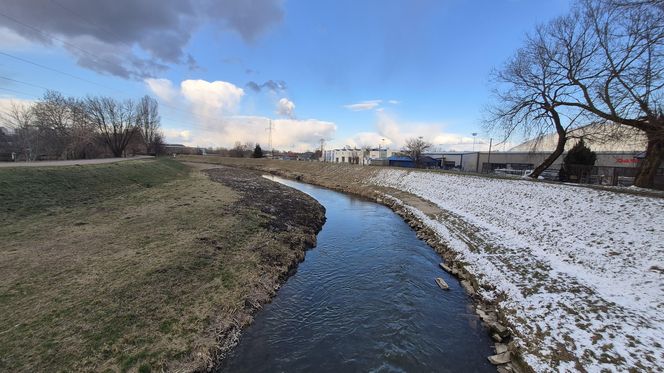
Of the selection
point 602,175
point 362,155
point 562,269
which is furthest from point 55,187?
point 362,155

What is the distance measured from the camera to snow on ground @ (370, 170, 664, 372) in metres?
6.36

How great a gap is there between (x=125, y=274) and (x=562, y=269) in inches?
543

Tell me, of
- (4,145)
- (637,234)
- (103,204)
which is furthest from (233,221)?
(4,145)

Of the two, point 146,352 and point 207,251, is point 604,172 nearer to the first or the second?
point 207,251

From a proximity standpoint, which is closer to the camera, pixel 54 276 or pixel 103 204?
pixel 54 276

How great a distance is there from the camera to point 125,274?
8.16 m

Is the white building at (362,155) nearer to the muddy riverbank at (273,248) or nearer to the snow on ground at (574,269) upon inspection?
the muddy riverbank at (273,248)

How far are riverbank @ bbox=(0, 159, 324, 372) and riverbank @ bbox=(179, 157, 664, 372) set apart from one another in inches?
276

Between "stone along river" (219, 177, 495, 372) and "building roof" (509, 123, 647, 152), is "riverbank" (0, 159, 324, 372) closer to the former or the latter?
"stone along river" (219, 177, 495, 372)

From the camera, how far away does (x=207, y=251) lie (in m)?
10.6

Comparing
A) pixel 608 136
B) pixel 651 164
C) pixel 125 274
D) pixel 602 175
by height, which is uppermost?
pixel 608 136

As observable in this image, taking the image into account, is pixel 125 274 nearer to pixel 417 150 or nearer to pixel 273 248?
pixel 273 248

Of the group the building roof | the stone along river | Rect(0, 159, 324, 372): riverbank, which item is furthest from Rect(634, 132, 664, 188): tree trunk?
Rect(0, 159, 324, 372): riverbank

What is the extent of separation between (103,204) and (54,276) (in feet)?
29.8
